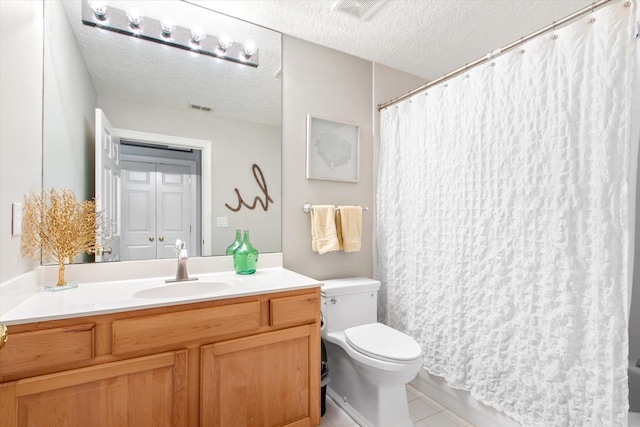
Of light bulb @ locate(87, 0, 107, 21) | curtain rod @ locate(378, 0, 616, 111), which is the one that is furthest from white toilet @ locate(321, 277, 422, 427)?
light bulb @ locate(87, 0, 107, 21)

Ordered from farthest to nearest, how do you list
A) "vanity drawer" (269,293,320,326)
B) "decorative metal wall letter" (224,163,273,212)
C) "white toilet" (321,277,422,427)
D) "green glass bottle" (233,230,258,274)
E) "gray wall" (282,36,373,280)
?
"gray wall" (282,36,373,280) < "decorative metal wall letter" (224,163,273,212) < "green glass bottle" (233,230,258,274) < "white toilet" (321,277,422,427) < "vanity drawer" (269,293,320,326)

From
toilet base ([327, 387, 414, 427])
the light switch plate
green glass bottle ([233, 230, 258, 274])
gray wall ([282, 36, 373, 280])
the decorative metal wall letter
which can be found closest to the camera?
the light switch plate

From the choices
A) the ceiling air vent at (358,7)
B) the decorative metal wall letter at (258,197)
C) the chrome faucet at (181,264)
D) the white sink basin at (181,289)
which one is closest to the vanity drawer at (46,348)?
the white sink basin at (181,289)

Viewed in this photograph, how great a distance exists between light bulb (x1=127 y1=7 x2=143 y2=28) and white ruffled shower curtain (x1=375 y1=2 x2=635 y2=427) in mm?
1696

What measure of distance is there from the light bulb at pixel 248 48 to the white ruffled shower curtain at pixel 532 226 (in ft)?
3.67

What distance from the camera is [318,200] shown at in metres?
2.22

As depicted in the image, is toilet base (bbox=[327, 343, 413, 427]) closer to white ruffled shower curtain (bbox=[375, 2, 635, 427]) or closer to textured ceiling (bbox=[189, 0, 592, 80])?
white ruffled shower curtain (bbox=[375, 2, 635, 427])

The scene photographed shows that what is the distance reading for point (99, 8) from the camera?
5.24 ft

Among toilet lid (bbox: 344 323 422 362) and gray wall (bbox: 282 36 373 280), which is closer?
toilet lid (bbox: 344 323 422 362)

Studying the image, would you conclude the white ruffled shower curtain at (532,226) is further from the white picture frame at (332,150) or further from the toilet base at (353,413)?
the white picture frame at (332,150)

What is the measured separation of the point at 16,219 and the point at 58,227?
198 mm

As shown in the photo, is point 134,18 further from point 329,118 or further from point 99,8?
point 329,118

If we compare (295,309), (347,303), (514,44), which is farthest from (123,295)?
(514,44)

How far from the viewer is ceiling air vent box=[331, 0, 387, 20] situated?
5.68 ft
